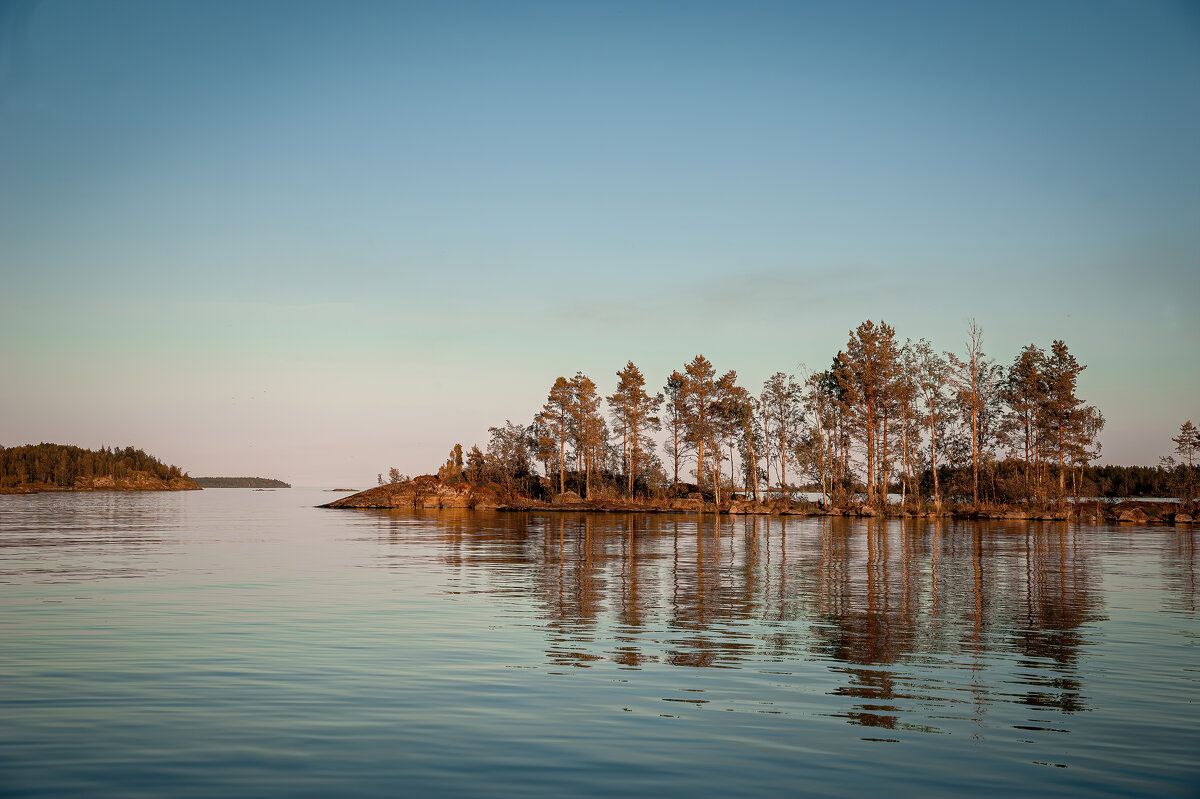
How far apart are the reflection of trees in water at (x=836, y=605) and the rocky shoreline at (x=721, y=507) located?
107 ft

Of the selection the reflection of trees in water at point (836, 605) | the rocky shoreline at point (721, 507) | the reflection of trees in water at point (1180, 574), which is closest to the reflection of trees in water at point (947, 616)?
the reflection of trees in water at point (836, 605)

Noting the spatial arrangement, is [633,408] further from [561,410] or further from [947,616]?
[947,616]

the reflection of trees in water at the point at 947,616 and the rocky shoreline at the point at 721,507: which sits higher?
the reflection of trees in water at the point at 947,616

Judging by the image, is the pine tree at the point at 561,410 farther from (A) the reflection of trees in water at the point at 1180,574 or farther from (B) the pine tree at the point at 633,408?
(A) the reflection of trees in water at the point at 1180,574

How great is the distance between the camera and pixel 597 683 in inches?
507

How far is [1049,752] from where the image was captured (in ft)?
31.3

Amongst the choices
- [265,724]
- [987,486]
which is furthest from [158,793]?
[987,486]

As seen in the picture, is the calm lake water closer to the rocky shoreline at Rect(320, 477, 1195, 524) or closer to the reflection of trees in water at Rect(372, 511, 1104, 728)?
the reflection of trees in water at Rect(372, 511, 1104, 728)

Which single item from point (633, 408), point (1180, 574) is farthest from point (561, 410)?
point (1180, 574)

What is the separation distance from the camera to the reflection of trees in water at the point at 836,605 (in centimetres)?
1398

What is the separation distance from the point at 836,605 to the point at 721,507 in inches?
2941

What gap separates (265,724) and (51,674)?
552 cm

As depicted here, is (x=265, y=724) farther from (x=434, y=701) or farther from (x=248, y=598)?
(x=248, y=598)

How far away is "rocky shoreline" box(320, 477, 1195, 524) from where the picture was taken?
3014 inches
